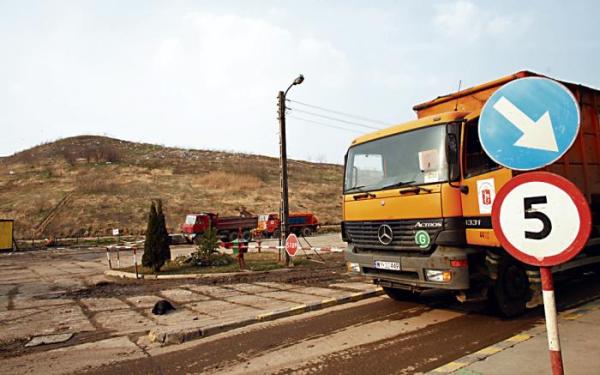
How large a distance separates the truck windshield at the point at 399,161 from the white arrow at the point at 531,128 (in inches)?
101

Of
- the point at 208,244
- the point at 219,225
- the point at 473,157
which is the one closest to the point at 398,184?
the point at 473,157

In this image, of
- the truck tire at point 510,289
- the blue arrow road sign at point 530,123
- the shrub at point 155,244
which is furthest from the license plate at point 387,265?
the shrub at point 155,244

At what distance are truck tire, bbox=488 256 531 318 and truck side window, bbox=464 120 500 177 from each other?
4.35 ft

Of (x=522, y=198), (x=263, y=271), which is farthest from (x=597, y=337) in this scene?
(x=263, y=271)

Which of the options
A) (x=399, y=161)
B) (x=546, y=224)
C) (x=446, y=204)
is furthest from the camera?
(x=399, y=161)

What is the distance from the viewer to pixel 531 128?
283cm

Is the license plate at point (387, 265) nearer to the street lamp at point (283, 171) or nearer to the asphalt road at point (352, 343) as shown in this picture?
the asphalt road at point (352, 343)

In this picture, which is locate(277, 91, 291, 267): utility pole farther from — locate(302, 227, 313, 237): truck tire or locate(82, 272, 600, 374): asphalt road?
locate(302, 227, 313, 237): truck tire

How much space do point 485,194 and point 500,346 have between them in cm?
192

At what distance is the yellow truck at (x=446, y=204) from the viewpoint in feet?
17.5

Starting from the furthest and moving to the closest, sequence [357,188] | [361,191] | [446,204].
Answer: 1. [357,188]
2. [361,191]
3. [446,204]

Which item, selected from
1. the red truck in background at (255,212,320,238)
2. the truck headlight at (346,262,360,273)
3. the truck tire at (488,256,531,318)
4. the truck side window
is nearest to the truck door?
the truck side window

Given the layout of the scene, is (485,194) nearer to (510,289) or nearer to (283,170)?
(510,289)

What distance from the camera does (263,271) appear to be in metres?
12.5
